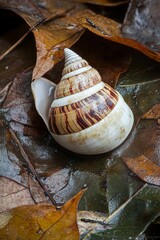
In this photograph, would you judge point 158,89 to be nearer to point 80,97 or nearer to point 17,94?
point 80,97

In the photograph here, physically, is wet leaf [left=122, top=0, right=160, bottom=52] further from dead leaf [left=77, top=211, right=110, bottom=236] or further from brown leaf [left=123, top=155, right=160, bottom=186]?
dead leaf [left=77, top=211, right=110, bottom=236]

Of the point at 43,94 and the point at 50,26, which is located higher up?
the point at 50,26

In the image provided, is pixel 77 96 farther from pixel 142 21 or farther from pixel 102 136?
pixel 142 21

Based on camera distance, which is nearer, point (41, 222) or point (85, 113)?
point (41, 222)

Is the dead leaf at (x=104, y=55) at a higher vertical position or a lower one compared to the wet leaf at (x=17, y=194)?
higher

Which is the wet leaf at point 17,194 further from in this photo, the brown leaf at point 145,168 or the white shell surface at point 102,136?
the brown leaf at point 145,168

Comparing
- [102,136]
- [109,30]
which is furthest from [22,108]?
[109,30]

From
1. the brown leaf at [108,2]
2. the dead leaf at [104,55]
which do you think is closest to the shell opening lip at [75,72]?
the dead leaf at [104,55]
